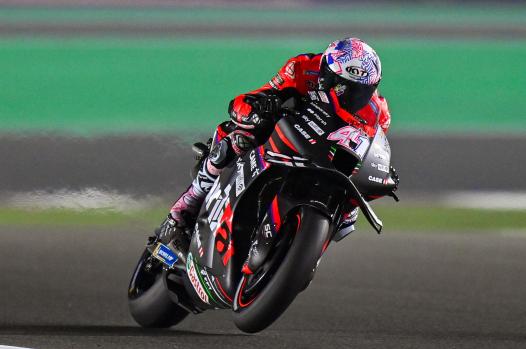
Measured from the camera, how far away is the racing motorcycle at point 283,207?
15.8 ft

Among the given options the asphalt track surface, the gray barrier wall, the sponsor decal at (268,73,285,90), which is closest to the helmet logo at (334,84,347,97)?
the sponsor decal at (268,73,285,90)

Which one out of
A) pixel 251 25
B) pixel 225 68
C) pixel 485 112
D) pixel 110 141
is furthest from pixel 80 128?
pixel 251 25

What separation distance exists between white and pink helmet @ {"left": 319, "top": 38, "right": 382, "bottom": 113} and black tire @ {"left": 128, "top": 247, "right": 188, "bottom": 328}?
4.64 feet

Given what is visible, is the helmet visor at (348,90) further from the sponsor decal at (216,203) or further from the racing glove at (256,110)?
the sponsor decal at (216,203)

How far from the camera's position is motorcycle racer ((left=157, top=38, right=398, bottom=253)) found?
5145 millimetres

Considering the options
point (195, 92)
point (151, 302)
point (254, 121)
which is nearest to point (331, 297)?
point (151, 302)

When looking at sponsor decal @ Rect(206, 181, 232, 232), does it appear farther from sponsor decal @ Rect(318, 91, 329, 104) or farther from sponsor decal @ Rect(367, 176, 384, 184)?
sponsor decal @ Rect(367, 176, 384, 184)

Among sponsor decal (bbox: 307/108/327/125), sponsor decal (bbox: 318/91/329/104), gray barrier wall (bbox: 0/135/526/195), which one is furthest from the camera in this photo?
gray barrier wall (bbox: 0/135/526/195)

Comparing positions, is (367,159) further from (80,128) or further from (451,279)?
(80,128)

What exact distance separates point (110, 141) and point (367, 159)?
253 inches

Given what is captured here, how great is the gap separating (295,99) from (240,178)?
18.8 inches

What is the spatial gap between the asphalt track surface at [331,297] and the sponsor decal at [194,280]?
9.0 inches

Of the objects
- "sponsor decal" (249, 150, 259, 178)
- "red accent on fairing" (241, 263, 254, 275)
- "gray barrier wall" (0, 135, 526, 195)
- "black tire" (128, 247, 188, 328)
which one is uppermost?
"sponsor decal" (249, 150, 259, 178)

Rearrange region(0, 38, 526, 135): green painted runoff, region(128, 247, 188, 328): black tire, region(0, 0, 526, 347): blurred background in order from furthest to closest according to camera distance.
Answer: region(0, 38, 526, 135): green painted runoff
region(0, 0, 526, 347): blurred background
region(128, 247, 188, 328): black tire
